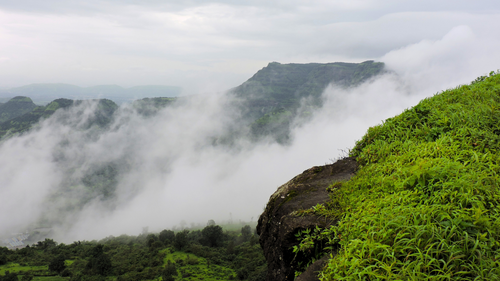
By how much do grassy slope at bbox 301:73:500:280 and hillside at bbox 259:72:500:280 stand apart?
1 cm

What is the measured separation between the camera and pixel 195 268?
57469mm

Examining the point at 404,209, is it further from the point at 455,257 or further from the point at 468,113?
the point at 468,113

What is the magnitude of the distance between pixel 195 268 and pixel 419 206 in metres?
63.2

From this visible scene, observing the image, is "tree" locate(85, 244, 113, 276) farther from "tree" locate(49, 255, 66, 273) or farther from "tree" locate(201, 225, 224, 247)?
"tree" locate(201, 225, 224, 247)

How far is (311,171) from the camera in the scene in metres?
6.43

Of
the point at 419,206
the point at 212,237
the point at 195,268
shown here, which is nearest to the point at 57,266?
the point at 195,268

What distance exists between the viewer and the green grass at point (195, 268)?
52062 mm

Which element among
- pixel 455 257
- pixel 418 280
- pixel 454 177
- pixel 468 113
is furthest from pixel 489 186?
pixel 468 113

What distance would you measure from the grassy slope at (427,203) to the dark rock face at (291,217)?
0.35 metres

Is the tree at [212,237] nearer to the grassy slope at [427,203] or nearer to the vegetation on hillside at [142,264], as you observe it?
the vegetation on hillside at [142,264]

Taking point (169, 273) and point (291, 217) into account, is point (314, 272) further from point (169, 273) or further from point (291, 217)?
point (169, 273)

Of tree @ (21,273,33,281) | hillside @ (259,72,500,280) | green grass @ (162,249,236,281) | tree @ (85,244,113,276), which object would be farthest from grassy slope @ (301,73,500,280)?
tree @ (21,273,33,281)

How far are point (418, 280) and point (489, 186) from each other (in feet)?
6.75

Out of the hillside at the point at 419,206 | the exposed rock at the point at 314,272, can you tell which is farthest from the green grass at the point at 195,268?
the exposed rock at the point at 314,272
